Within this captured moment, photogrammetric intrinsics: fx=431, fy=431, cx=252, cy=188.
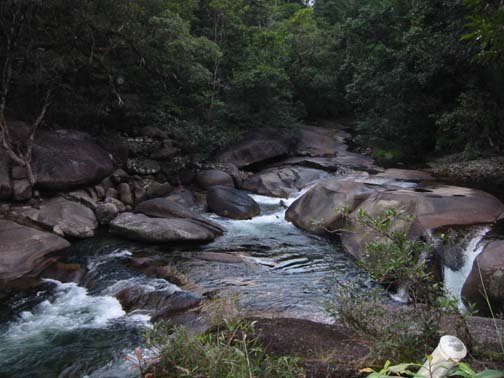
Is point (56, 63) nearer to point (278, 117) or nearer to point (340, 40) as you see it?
point (278, 117)

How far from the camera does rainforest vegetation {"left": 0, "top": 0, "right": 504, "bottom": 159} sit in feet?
34.6

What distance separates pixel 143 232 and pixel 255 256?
2.32m

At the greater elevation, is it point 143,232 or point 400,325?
point 400,325

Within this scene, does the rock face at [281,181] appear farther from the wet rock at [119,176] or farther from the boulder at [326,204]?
the wet rock at [119,176]

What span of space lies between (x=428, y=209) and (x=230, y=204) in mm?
5065

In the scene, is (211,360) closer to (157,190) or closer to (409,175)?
(157,190)

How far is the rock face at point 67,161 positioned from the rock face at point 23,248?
6.57 ft

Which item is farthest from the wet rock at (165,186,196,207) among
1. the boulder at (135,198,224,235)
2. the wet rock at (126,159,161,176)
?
the boulder at (135,198,224,235)

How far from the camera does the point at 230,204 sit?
11.1m

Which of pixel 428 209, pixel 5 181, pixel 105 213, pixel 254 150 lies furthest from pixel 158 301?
pixel 254 150

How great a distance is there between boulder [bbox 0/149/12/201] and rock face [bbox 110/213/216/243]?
2.52m

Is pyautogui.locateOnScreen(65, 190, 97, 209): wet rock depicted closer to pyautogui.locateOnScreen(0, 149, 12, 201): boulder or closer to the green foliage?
pyautogui.locateOnScreen(0, 149, 12, 201): boulder

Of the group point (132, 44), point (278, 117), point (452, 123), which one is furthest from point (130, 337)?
point (278, 117)

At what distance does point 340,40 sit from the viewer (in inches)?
805
